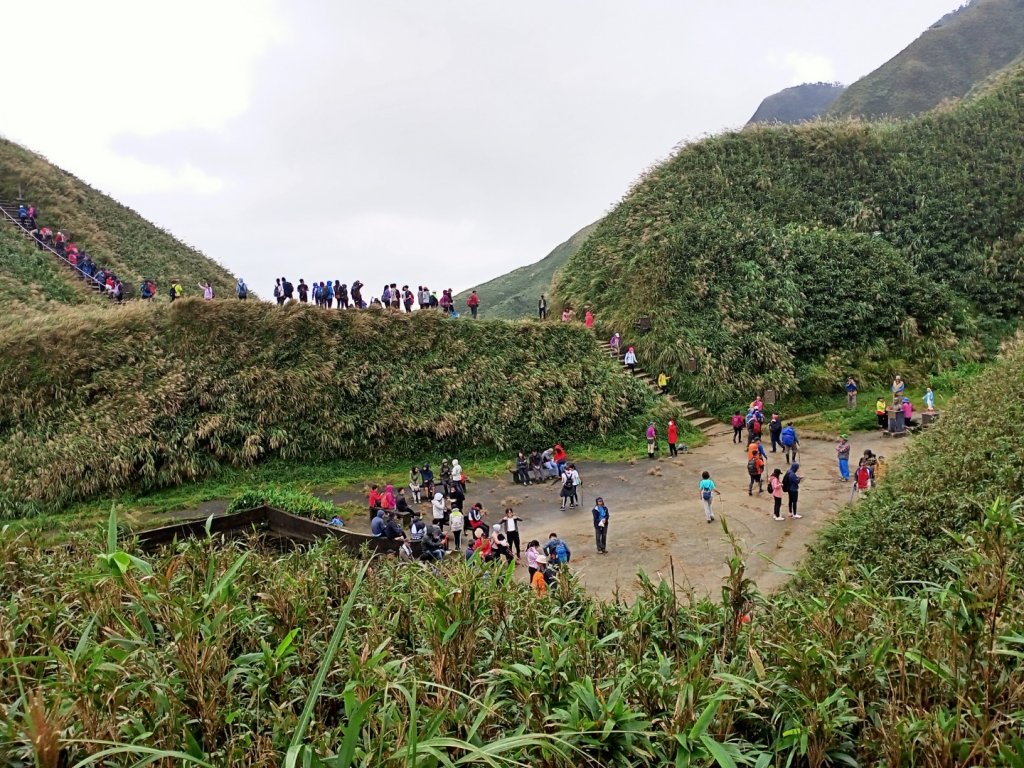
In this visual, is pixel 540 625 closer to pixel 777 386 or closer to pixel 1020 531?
pixel 1020 531

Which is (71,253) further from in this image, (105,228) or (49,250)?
Result: (105,228)

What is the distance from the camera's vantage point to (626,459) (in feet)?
59.2

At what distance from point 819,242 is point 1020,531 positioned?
866 inches

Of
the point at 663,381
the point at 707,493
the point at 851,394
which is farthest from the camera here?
the point at 663,381

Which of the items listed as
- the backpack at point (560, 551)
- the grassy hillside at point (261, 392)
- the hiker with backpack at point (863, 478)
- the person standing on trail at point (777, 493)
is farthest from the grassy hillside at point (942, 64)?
the backpack at point (560, 551)

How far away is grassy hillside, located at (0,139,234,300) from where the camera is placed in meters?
30.2

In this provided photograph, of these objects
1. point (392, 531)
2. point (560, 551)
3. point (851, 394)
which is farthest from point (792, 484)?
point (851, 394)

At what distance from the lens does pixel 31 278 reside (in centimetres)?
2439

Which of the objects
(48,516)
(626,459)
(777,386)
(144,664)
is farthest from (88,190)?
(144,664)

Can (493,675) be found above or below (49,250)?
below

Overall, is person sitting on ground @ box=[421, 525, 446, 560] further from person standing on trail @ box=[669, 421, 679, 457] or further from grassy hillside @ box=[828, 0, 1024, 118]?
grassy hillside @ box=[828, 0, 1024, 118]

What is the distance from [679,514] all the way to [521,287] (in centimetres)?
4081

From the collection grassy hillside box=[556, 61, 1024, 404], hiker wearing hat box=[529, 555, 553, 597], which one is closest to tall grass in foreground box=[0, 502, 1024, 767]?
hiker wearing hat box=[529, 555, 553, 597]

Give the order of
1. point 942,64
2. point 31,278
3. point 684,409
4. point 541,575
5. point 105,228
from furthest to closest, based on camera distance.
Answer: point 942,64 → point 105,228 → point 31,278 → point 684,409 → point 541,575
